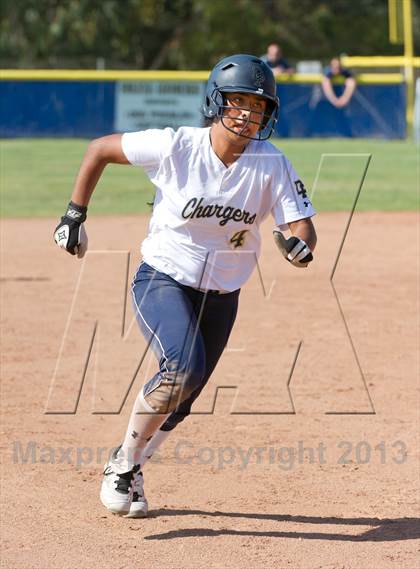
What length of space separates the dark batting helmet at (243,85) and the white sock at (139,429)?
1.28 meters

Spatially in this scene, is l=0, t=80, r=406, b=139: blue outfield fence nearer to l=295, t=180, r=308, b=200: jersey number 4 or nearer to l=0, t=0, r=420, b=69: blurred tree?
l=0, t=0, r=420, b=69: blurred tree

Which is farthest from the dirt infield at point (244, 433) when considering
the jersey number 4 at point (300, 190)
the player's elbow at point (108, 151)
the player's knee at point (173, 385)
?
the player's elbow at point (108, 151)

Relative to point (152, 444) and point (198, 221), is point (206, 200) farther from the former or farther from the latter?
point (152, 444)

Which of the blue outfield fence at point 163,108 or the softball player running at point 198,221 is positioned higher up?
the softball player running at point 198,221

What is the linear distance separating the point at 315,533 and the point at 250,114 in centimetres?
186

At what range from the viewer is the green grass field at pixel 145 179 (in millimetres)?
14836

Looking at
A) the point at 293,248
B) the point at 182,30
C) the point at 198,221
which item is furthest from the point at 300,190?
the point at 182,30

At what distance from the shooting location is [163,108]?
25.4m

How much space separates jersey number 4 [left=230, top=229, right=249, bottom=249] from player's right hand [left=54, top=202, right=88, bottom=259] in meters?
0.66

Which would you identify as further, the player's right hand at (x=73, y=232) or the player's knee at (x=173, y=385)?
the player's right hand at (x=73, y=232)

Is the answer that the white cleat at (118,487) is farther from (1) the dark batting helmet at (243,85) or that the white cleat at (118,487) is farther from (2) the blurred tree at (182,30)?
(2) the blurred tree at (182,30)

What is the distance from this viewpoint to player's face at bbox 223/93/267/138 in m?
4.49

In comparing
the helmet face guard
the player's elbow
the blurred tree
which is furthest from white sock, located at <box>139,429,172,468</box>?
the blurred tree

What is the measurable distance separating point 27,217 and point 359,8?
34461mm
